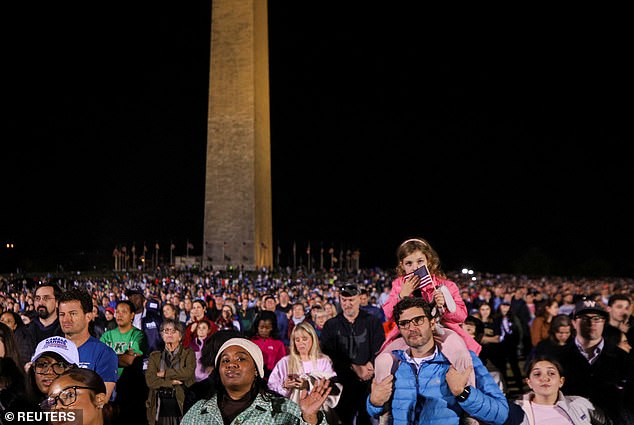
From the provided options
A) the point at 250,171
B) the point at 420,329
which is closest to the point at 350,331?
the point at 420,329

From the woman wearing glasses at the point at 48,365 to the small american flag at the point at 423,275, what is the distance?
2.11 m

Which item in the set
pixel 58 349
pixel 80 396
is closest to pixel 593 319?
pixel 58 349

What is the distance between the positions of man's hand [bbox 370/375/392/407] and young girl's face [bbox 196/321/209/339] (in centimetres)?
418

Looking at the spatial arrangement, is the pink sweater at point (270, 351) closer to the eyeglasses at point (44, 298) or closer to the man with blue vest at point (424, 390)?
the eyeglasses at point (44, 298)

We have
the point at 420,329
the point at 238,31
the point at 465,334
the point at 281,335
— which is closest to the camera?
the point at 420,329

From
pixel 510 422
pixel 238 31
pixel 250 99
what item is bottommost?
pixel 510 422

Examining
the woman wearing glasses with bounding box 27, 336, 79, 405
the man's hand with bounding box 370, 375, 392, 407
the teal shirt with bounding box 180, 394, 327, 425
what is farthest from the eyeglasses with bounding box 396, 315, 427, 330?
the woman wearing glasses with bounding box 27, 336, 79, 405

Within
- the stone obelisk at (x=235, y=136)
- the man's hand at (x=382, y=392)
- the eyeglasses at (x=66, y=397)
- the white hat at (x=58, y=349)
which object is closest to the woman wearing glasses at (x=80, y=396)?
the eyeglasses at (x=66, y=397)

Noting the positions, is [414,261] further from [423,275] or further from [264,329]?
[264,329]

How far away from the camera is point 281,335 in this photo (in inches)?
389

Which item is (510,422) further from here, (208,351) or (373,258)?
(373,258)

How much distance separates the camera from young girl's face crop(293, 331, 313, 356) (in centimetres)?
547

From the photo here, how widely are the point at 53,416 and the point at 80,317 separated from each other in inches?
81.6

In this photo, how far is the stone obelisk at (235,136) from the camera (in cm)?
3350
